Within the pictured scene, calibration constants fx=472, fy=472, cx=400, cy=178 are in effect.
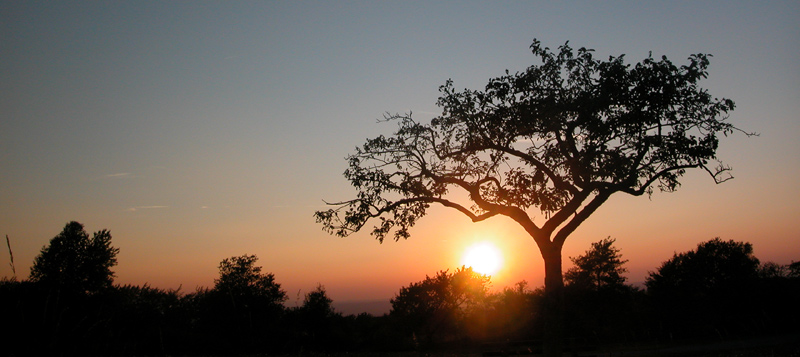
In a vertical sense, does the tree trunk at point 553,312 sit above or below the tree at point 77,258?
below

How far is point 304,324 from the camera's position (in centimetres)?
4278

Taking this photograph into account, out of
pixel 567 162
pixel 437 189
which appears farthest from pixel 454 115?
pixel 567 162

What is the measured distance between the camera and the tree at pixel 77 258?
5162cm

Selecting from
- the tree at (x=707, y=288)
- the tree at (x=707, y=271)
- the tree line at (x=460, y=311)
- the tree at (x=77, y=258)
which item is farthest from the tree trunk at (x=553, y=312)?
the tree at (x=77, y=258)

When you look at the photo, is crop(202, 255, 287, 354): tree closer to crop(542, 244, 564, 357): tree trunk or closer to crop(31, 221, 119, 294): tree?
crop(31, 221, 119, 294): tree

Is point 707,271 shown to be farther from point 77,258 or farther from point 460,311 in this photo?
point 77,258

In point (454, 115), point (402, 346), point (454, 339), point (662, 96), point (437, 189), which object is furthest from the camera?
point (454, 339)

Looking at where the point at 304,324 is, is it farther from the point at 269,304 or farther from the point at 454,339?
the point at 454,339

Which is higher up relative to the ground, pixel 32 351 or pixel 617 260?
pixel 617 260

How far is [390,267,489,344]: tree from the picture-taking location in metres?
44.8

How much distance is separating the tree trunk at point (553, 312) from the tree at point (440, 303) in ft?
89.8

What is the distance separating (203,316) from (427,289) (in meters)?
21.7

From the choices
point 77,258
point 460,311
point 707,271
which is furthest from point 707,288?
point 77,258

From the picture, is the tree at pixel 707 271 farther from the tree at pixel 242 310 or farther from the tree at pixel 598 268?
the tree at pixel 242 310
